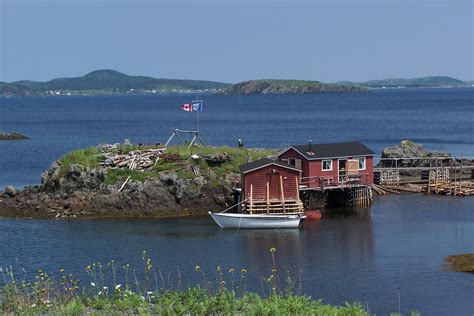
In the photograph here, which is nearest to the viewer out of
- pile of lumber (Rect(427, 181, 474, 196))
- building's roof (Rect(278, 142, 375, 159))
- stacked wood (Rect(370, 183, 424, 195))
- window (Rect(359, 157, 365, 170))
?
building's roof (Rect(278, 142, 375, 159))

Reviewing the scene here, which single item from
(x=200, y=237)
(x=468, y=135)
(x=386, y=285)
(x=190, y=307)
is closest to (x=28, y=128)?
(x=468, y=135)

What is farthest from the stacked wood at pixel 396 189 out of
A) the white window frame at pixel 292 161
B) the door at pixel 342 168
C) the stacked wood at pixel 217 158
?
the stacked wood at pixel 217 158

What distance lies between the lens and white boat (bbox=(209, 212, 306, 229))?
155ft

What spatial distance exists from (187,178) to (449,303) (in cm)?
2462

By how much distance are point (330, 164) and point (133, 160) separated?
491 inches

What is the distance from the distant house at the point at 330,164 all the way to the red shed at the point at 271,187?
10.9ft

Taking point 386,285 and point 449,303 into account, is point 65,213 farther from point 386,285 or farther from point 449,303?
point 449,303

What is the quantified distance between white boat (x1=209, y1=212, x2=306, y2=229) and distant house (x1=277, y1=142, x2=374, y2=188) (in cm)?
674

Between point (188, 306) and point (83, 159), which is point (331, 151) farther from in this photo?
point (188, 306)

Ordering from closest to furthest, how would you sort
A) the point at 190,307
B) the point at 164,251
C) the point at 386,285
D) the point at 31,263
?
the point at 190,307 < the point at 386,285 < the point at 31,263 < the point at 164,251

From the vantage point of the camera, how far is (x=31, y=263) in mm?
39344

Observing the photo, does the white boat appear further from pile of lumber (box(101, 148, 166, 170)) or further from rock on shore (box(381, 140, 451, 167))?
rock on shore (box(381, 140, 451, 167))

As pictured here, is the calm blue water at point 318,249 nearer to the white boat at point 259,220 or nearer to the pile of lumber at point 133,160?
the white boat at point 259,220

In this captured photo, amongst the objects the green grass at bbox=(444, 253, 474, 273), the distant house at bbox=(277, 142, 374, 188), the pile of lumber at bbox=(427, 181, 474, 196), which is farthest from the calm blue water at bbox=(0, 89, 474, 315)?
the distant house at bbox=(277, 142, 374, 188)
